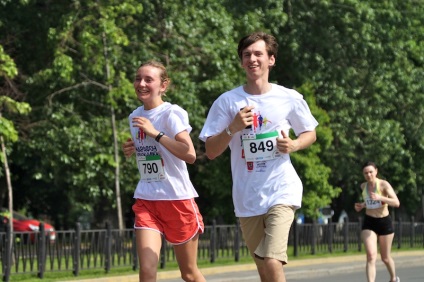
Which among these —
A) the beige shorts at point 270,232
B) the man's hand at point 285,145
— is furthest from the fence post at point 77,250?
the man's hand at point 285,145

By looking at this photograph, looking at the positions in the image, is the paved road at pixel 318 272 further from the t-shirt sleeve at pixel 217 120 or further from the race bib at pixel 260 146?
the race bib at pixel 260 146

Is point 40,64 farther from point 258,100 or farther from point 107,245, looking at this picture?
point 258,100

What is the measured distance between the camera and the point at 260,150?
26.1 feet

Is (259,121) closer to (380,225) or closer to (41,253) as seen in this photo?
(380,225)

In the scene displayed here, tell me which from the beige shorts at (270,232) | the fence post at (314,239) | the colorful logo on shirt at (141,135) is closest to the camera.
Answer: the beige shorts at (270,232)

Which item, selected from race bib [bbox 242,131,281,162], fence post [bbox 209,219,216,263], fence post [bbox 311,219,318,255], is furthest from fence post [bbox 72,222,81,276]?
race bib [bbox 242,131,281,162]

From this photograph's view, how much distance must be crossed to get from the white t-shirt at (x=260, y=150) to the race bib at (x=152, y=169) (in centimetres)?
97

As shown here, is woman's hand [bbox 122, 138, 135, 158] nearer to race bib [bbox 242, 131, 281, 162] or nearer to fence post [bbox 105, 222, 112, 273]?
race bib [bbox 242, 131, 281, 162]

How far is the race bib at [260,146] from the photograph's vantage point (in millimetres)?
7977

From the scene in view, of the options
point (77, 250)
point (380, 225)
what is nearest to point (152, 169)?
point (380, 225)

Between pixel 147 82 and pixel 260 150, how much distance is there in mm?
1400

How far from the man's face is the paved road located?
472 inches

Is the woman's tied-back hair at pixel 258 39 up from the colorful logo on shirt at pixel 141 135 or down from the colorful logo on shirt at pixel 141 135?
up

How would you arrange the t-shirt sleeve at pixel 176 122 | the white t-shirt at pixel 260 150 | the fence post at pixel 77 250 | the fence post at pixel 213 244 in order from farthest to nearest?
the fence post at pixel 213 244 < the fence post at pixel 77 250 < the t-shirt sleeve at pixel 176 122 < the white t-shirt at pixel 260 150
